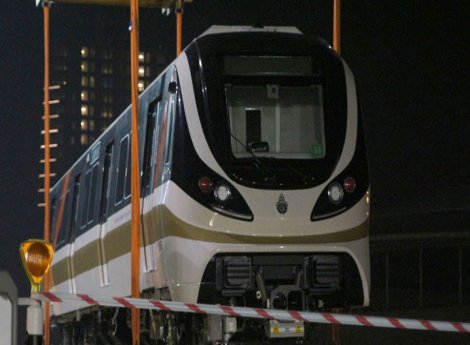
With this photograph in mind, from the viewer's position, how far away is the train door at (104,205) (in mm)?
15930

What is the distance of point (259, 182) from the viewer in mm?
11781

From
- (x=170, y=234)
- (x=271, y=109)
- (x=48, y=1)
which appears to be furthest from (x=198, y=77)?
(x=48, y=1)

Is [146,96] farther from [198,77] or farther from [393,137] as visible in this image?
[393,137]

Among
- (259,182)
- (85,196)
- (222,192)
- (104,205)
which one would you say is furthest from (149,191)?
(85,196)

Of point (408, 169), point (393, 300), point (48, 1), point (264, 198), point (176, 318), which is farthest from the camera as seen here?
point (408, 169)

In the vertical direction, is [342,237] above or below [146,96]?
below

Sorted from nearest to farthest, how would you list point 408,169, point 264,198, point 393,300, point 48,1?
point 264,198, point 48,1, point 393,300, point 408,169

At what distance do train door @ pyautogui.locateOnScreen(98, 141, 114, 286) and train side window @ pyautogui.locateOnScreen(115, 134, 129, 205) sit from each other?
0.75 m

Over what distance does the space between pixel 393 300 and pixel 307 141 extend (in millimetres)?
11384

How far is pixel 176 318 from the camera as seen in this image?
1334 cm

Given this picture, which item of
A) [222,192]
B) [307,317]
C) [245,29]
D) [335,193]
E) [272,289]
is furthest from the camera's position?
[245,29]

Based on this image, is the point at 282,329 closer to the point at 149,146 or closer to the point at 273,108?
the point at 273,108

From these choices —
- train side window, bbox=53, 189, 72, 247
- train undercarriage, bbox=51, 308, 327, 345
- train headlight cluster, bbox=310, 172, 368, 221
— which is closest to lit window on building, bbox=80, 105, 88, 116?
train side window, bbox=53, 189, 72, 247

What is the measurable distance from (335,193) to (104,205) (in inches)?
195
